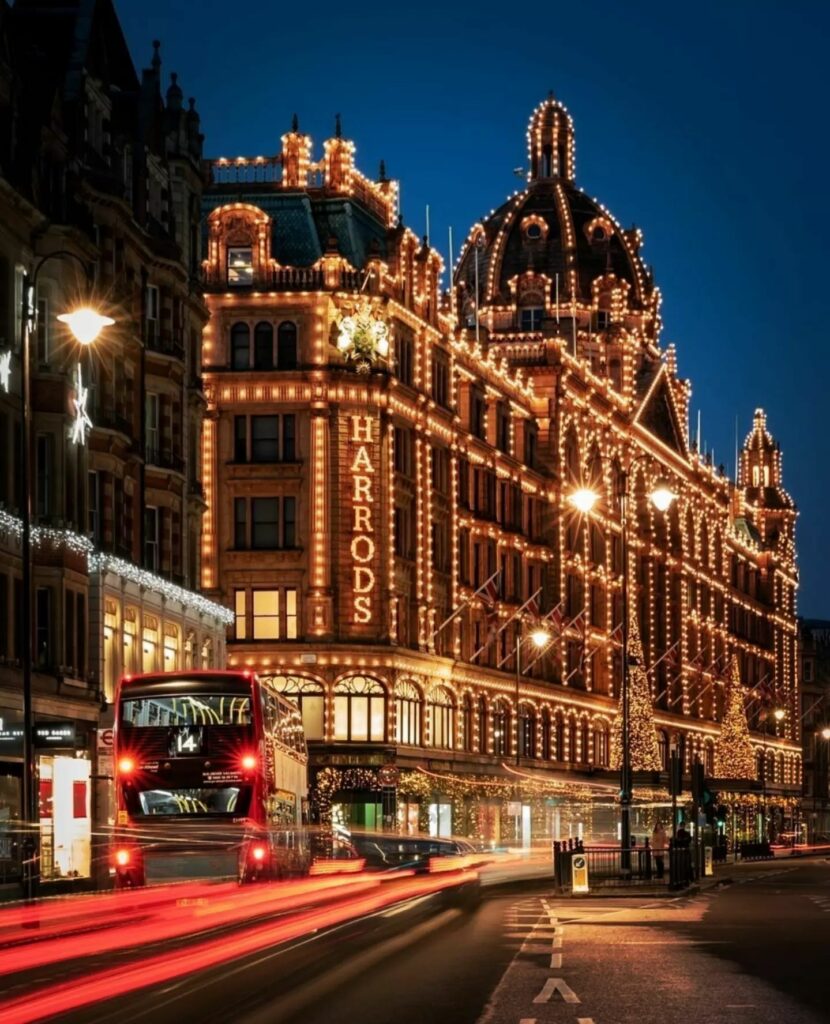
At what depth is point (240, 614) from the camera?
90.6 m

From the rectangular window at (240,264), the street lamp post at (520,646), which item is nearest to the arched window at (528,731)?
the street lamp post at (520,646)

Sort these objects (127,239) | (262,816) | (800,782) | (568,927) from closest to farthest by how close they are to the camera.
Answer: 1. (568,927)
2. (262,816)
3. (127,239)
4. (800,782)

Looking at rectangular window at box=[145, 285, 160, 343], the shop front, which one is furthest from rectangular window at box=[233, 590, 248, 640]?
the shop front

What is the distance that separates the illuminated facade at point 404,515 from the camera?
296 ft

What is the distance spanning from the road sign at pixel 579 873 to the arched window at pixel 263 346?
41256 mm

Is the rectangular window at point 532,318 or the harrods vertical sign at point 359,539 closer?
the harrods vertical sign at point 359,539

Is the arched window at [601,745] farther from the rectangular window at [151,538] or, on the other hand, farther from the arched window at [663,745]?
the rectangular window at [151,538]

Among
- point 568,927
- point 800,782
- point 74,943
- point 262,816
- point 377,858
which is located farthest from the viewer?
point 800,782

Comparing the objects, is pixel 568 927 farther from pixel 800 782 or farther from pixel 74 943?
pixel 800 782

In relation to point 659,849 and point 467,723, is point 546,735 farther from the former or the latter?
point 659,849

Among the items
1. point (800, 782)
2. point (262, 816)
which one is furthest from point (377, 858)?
point (800, 782)

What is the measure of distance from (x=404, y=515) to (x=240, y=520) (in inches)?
281

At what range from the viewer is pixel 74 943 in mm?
24203

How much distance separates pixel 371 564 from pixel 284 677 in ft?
17.7
